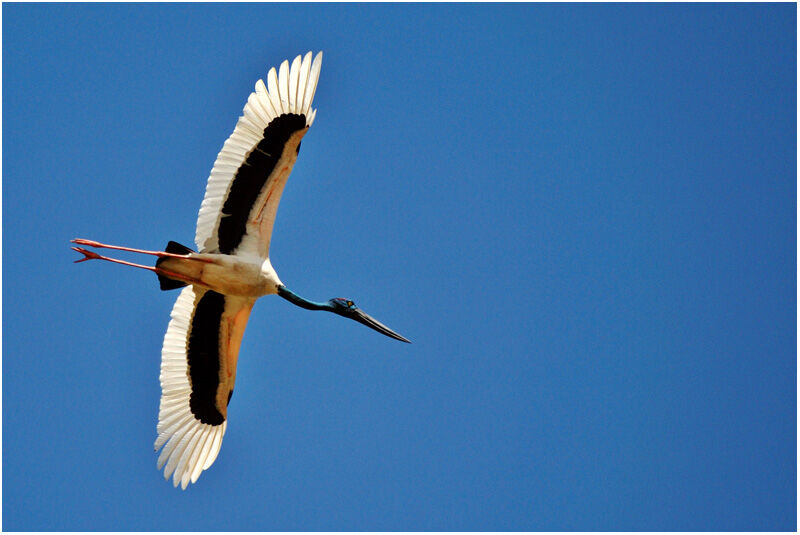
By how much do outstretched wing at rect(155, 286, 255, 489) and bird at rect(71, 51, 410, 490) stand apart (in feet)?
0.05

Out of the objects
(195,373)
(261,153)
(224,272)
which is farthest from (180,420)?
(261,153)

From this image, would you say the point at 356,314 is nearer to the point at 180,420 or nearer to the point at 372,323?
the point at 372,323

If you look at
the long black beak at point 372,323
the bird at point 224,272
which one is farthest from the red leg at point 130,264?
the long black beak at point 372,323

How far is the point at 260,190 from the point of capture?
1523 cm

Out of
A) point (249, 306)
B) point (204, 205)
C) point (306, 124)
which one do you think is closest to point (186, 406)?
point (249, 306)

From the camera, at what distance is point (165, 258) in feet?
50.9

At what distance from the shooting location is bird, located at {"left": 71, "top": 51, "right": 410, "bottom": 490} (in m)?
15.1

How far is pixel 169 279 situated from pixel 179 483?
2.80 metres

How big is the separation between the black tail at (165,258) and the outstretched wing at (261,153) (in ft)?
0.76

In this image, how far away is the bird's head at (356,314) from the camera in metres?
16.8

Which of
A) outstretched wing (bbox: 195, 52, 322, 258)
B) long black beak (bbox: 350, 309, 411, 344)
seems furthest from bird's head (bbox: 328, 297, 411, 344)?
outstretched wing (bbox: 195, 52, 322, 258)

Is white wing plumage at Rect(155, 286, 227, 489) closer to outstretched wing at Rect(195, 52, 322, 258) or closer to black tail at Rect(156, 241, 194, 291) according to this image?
black tail at Rect(156, 241, 194, 291)

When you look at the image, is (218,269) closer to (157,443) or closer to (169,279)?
(169,279)

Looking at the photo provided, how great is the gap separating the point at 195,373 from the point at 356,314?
2416mm
